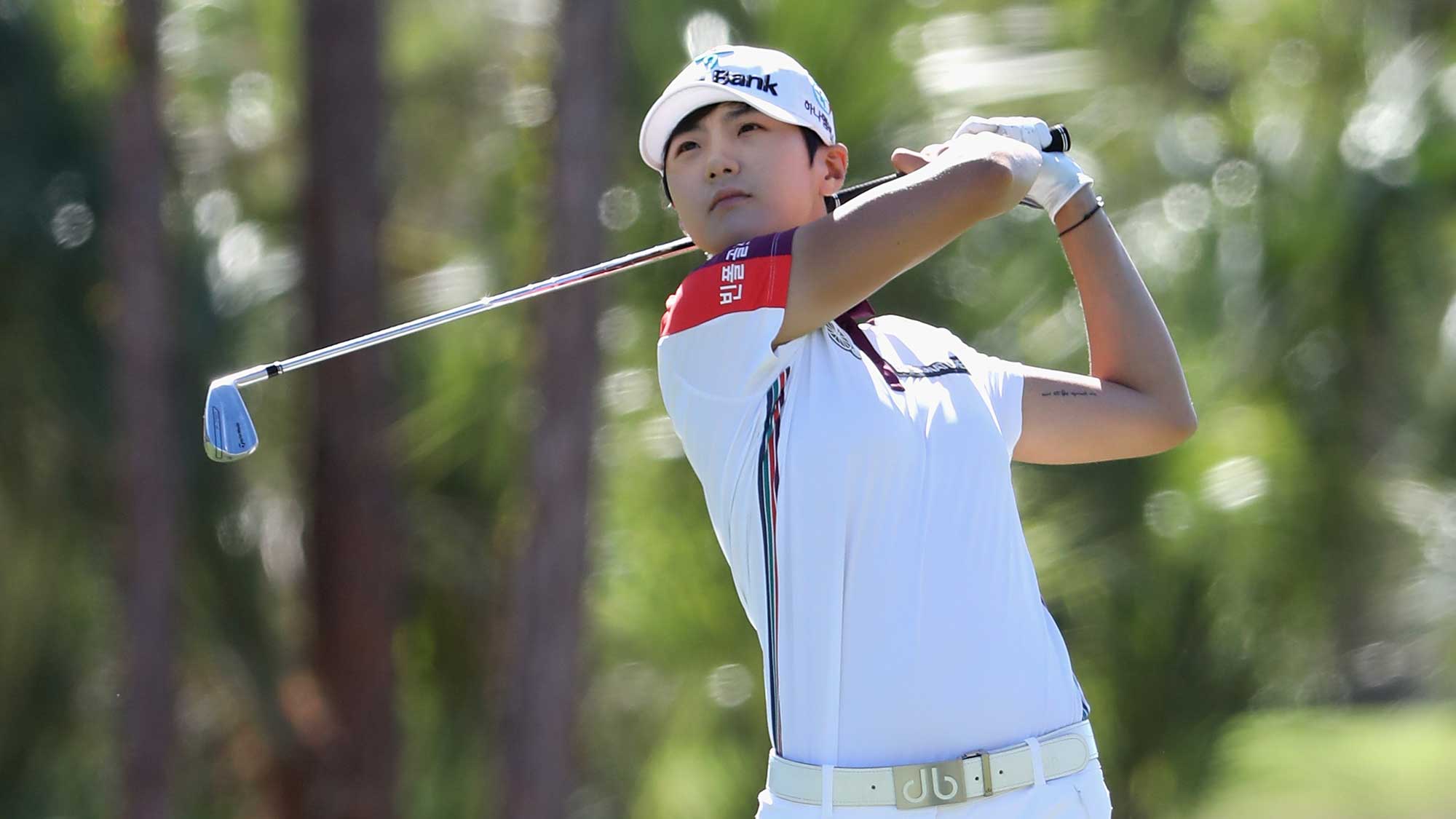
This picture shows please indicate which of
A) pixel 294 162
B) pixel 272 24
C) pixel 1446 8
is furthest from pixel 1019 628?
pixel 272 24

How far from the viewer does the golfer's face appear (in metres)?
2.42

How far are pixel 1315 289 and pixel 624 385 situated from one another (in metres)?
3.07

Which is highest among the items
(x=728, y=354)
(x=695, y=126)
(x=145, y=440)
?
(x=145, y=440)

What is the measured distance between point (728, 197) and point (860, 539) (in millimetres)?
535

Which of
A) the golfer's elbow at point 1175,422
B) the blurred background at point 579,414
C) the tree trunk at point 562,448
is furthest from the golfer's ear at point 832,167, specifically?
the tree trunk at point 562,448

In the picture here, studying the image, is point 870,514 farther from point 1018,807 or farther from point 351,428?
point 351,428

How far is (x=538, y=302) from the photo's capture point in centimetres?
716

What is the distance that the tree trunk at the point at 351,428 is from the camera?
8648 millimetres

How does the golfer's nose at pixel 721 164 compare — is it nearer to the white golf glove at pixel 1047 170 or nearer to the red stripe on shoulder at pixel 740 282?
the red stripe on shoulder at pixel 740 282

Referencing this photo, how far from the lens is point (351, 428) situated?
8.72 metres

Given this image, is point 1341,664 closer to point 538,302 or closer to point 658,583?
point 658,583

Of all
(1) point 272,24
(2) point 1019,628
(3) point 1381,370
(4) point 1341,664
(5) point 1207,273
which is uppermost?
A: (1) point 272,24

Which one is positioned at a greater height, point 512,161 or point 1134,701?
point 512,161

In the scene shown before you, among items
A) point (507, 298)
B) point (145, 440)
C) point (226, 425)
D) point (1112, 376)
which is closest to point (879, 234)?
point (1112, 376)
